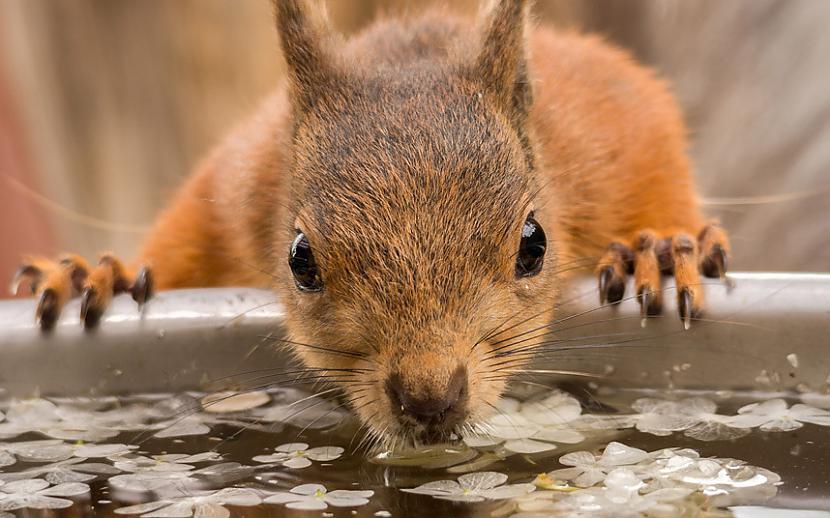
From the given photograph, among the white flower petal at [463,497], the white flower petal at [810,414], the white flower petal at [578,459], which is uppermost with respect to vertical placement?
the white flower petal at [810,414]

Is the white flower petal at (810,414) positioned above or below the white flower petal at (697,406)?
below

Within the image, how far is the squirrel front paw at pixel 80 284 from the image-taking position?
174 centimetres

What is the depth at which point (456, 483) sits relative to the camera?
140 centimetres

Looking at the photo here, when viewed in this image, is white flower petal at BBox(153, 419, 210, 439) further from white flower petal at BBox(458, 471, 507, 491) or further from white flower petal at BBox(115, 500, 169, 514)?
white flower petal at BBox(458, 471, 507, 491)

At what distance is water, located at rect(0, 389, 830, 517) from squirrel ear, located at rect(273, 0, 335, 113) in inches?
20.4

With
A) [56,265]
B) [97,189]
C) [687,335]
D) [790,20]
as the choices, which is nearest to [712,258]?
[687,335]

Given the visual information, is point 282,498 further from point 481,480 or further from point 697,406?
point 697,406

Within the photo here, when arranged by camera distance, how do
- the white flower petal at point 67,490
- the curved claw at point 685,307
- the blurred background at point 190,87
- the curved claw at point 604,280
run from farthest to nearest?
the blurred background at point 190,87 < the curved claw at point 604,280 < the curved claw at point 685,307 < the white flower petal at point 67,490

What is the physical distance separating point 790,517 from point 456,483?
41cm

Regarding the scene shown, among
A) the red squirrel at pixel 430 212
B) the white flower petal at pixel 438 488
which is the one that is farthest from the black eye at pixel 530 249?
the white flower petal at pixel 438 488

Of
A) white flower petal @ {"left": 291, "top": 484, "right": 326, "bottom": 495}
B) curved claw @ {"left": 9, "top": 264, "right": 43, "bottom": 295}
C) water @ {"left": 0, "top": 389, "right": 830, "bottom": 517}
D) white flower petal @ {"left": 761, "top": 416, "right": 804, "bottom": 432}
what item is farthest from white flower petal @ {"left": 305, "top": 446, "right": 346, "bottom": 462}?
curved claw @ {"left": 9, "top": 264, "right": 43, "bottom": 295}

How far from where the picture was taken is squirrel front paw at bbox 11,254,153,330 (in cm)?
174

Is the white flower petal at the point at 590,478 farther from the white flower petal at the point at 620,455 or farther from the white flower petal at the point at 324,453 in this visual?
the white flower petal at the point at 324,453

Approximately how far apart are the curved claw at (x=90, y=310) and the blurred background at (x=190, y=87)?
1901 mm
